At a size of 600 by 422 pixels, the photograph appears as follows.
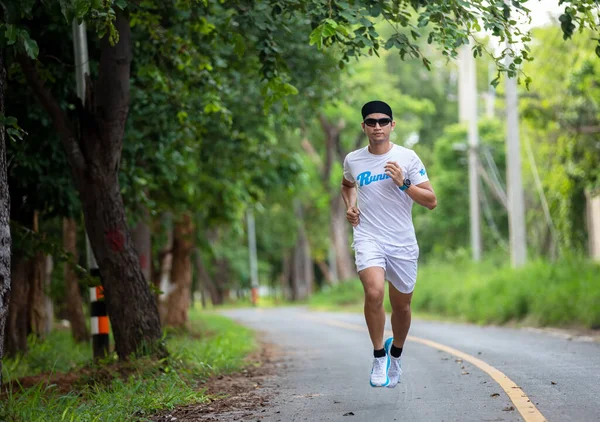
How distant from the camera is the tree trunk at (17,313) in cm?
1398

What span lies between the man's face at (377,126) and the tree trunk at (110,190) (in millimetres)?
3670

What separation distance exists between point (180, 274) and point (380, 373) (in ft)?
49.5

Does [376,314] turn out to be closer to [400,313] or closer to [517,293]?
[400,313]

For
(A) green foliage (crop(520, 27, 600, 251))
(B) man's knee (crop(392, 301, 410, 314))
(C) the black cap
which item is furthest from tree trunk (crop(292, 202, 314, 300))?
(C) the black cap

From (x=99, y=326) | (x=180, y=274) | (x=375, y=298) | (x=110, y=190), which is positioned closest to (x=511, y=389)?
(x=375, y=298)

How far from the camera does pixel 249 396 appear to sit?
28.6ft

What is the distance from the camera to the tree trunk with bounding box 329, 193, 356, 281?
43312 mm

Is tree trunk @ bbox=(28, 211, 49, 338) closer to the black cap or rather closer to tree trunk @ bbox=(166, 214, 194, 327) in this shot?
tree trunk @ bbox=(166, 214, 194, 327)

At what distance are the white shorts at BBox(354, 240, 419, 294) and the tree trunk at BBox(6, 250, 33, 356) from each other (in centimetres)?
703

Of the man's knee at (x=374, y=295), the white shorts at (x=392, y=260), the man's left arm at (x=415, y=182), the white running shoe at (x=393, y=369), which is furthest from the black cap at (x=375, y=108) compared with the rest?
the white running shoe at (x=393, y=369)

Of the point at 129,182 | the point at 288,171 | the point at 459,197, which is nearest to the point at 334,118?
the point at 459,197

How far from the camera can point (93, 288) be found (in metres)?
11.6

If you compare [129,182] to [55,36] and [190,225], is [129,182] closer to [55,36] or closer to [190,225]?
[55,36]

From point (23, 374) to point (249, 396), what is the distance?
469 centimetres
